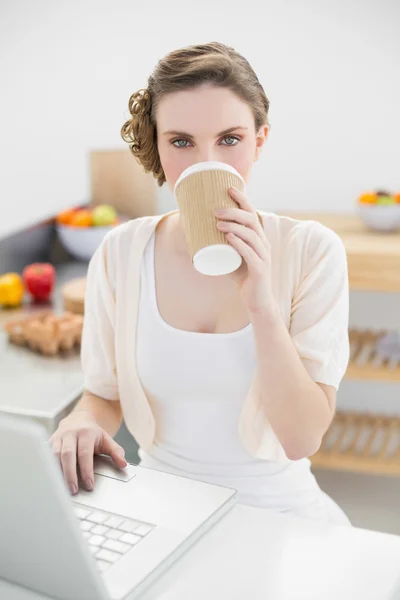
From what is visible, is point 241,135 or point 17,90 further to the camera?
point 17,90

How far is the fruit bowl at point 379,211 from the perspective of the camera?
2116 millimetres

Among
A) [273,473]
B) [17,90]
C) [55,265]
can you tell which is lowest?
[55,265]

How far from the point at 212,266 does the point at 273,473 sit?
470mm

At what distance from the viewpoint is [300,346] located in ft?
3.59

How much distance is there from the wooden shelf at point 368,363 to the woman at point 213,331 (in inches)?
37.0

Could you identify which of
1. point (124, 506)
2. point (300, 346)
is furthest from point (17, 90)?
point (124, 506)

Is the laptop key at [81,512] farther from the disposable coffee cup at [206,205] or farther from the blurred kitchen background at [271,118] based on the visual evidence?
the blurred kitchen background at [271,118]

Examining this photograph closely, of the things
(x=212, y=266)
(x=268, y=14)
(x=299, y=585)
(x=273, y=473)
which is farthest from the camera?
(x=268, y=14)

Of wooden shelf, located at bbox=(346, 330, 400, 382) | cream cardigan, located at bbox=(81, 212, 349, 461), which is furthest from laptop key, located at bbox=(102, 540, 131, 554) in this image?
wooden shelf, located at bbox=(346, 330, 400, 382)

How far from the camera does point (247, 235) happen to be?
0.85 m

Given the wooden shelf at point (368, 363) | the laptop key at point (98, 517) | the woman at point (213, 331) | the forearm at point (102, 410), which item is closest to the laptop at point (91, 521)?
the laptop key at point (98, 517)

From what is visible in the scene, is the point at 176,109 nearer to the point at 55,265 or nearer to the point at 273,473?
the point at 273,473

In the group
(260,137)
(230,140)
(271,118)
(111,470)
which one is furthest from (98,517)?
(271,118)

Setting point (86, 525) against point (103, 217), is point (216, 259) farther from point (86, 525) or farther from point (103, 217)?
point (103, 217)
